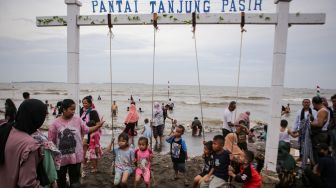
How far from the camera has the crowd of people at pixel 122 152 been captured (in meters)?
2.36

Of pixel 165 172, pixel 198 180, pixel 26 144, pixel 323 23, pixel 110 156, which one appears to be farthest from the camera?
pixel 110 156

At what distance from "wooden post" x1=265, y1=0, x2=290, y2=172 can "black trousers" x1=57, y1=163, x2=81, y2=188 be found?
4322 millimetres

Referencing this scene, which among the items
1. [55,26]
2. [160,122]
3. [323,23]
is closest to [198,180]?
[323,23]

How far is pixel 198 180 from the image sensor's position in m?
4.98

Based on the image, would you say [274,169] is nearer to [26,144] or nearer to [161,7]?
[161,7]

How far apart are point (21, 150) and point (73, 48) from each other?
14.6ft

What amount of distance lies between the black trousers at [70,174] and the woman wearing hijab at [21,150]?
79.7 inches

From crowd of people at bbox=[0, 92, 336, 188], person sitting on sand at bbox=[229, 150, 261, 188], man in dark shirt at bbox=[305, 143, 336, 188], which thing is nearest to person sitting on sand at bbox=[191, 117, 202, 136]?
crowd of people at bbox=[0, 92, 336, 188]

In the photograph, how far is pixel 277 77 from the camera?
5988mm

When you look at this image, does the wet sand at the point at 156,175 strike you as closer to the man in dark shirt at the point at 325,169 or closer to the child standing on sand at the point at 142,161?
the child standing on sand at the point at 142,161

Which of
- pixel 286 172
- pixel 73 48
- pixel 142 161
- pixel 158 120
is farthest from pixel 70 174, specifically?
pixel 158 120

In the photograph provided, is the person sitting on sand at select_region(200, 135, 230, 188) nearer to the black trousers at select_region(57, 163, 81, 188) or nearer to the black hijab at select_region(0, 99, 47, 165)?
the black trousers at select_region(57, 163, 81, 188)

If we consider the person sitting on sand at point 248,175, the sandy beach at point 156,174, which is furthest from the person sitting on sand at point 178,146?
the person sitting on sand at point 248,175

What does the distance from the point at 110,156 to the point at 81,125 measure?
4380mm
